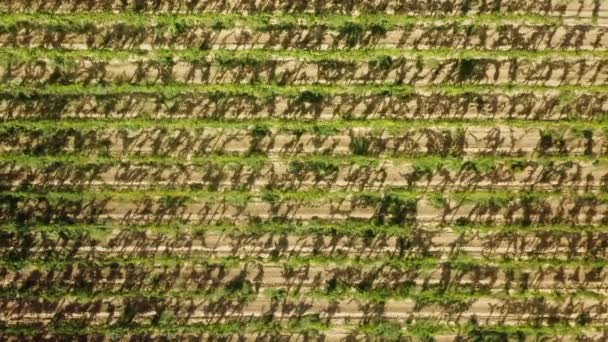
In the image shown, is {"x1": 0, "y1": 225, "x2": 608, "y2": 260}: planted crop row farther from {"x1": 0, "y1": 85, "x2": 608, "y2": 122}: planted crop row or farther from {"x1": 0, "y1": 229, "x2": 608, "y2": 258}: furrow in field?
{"x1": 0, "y1": 85, "x2": 608, "y2": 122}: planted crop row

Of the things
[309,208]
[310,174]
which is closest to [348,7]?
[310,174]

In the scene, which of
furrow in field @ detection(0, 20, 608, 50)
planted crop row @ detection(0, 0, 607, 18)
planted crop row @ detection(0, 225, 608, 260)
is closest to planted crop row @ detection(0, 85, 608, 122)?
furrow in field @ detection(0, 20, 608, 50)

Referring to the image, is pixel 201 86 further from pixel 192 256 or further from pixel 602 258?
pixel 602 258

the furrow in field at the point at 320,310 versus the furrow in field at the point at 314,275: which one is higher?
the furrow in field at the point at 314,275

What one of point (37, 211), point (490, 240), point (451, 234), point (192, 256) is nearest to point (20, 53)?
point (37, 211)

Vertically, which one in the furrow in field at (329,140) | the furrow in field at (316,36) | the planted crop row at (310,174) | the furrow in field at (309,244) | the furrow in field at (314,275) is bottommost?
the furrow in field at (314,275)

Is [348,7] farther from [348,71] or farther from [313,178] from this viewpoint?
[313,178]

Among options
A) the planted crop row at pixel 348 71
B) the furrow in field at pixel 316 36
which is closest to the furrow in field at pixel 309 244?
the planted crop row at pixel 348 71

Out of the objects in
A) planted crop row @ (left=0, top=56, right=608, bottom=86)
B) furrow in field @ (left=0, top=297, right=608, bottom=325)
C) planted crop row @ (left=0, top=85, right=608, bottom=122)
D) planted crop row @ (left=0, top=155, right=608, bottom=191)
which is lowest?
furrow in field @ (left=0, top=297, right=608, bottom=325)

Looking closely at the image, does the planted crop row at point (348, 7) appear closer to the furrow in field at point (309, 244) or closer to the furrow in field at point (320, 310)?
the furrow in field at point (309, 244)
